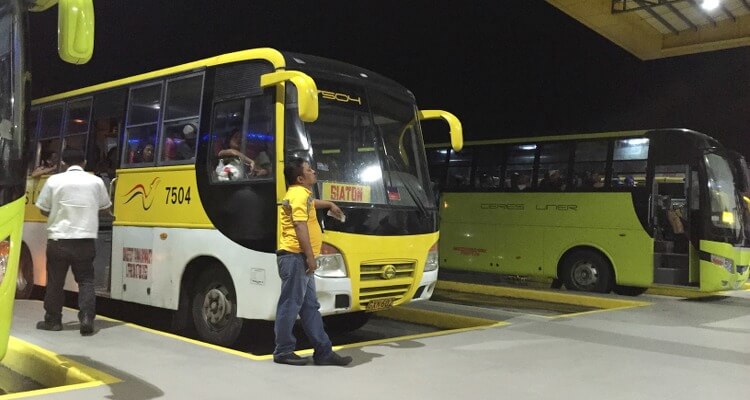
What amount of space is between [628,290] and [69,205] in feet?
35.1

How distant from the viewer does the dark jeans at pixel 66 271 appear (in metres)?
6.41

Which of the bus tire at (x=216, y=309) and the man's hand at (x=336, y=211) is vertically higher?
the man's hand at (x=336, y=211)

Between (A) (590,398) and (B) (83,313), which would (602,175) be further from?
(B) (83,313)

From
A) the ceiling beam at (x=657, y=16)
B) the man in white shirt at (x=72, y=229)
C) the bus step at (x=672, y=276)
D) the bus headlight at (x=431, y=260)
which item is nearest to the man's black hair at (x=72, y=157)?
the man in white shirt at (x=72, y=229)

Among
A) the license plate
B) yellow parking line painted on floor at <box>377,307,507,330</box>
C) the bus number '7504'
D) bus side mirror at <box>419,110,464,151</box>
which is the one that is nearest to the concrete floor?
the license plate

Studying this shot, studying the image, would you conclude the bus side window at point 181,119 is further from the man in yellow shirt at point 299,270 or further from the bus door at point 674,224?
the bus door at point 674,224

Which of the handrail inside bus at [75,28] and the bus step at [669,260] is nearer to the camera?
the handrail inside bus at [75,28]

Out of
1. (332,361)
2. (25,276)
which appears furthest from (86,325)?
(25,276)

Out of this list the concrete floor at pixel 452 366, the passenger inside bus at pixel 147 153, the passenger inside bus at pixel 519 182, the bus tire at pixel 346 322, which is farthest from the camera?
A: the passenger inside bus at pixel 519 182

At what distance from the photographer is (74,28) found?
4.38 meters

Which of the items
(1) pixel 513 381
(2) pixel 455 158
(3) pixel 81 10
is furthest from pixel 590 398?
(2) pixel 455 158

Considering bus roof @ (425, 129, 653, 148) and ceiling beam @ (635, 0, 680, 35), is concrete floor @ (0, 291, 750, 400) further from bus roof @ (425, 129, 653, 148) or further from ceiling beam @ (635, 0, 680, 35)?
ceiling beam @ (635, 0, 680, 35)

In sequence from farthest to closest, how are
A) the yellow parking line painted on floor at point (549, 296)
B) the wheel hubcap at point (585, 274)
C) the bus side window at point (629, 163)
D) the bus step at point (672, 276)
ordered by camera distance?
1. the wheel hubcap at point (585, 274)
2. the bus side window at point (629, 163)
3. the bus step at point (672, 276)
4. the yellow parking line painted on floor at point (549, 296)

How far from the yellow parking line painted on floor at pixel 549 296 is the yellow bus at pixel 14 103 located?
807cm
